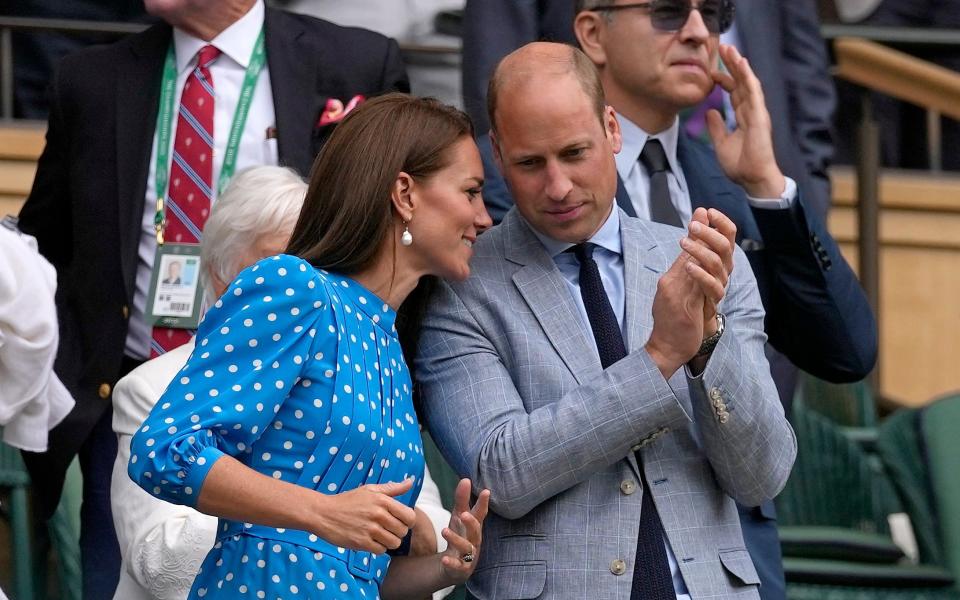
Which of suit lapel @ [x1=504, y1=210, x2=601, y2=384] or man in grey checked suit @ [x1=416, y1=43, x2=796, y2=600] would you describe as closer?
man in grey checked suit @ [x1=416, y1=43, x2=796, y2=600]

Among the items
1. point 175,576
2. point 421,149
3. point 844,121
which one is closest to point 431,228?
point 421,149

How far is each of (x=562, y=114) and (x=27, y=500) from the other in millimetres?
2170

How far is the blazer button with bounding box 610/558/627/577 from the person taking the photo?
2.97m

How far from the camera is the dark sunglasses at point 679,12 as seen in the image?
12.9ft

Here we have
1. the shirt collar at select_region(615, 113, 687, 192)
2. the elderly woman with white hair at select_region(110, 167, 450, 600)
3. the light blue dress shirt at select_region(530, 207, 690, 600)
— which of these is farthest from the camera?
the shirt collar at select_region(615, 113, 687, 192)

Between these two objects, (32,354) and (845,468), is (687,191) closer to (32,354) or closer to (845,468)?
(32,354)

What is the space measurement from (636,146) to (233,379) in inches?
54.6

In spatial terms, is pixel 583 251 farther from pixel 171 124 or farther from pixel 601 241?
pixel 171 124

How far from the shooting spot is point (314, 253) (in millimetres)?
2920

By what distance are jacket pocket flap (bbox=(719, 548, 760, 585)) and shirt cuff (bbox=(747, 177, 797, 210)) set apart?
886 mm

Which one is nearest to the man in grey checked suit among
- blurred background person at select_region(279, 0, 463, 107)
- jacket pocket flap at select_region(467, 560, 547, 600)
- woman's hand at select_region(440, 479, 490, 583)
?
jacket pocket flap at select_region(467, 560, 547, 600)

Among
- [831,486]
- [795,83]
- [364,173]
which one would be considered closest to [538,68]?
[364,173]

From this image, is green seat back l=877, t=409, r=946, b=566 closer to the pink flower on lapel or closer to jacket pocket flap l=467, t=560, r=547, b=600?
the pink flower on lapel

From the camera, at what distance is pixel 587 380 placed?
303 cm
